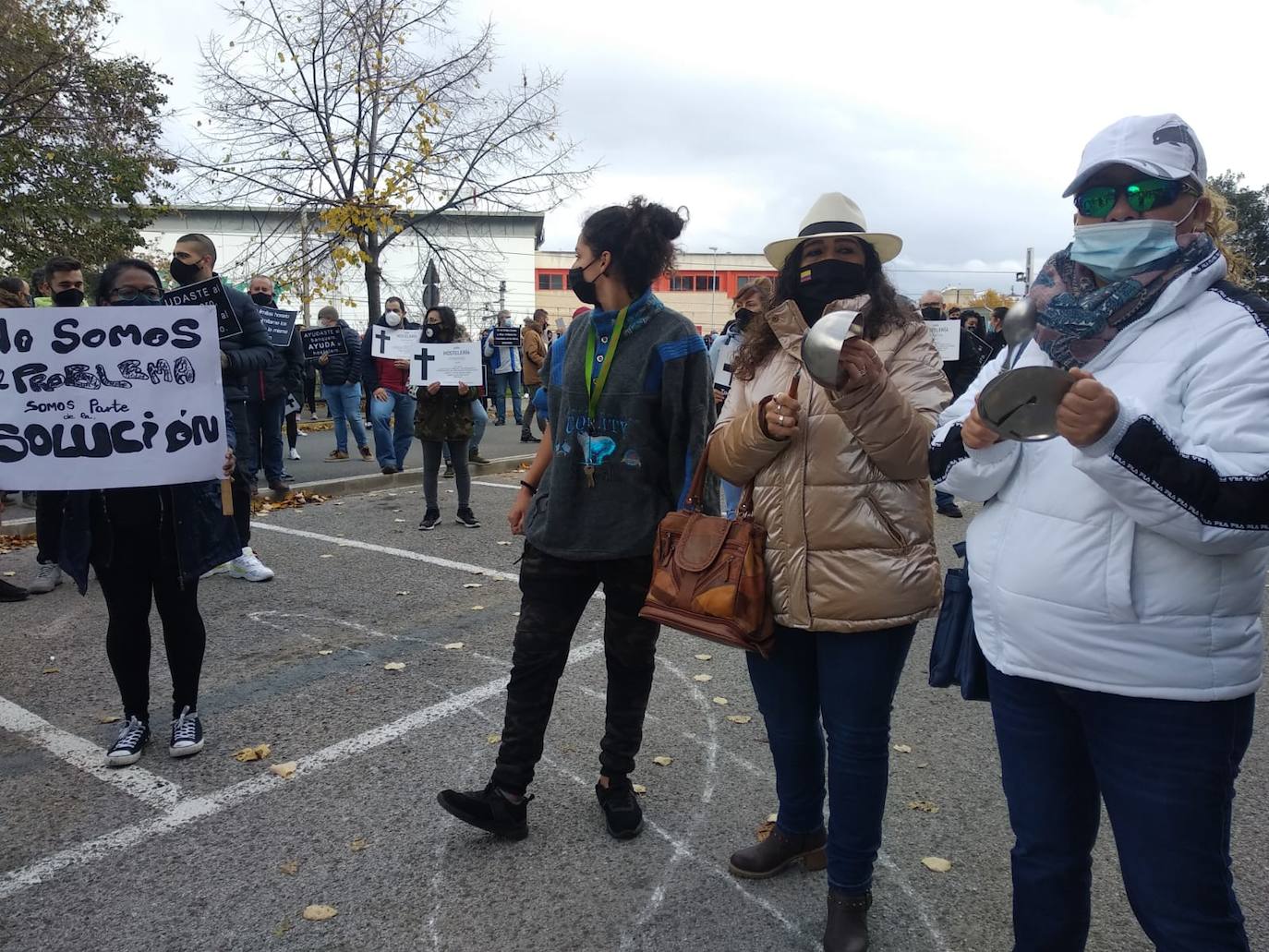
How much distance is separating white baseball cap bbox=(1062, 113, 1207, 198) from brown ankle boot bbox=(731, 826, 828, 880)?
2.05m

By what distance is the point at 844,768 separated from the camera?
2.46 metres

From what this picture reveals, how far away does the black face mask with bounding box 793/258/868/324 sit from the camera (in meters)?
2.52

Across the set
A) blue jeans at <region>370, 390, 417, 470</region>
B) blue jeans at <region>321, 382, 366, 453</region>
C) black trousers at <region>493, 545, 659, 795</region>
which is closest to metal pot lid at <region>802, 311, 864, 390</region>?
black trousers at <region>493, 545, 659, 795</region>

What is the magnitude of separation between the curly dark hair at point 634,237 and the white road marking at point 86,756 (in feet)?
8.07

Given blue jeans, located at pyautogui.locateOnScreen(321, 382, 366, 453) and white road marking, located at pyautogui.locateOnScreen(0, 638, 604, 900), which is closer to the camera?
white road marking, located at pyautogui.locateOnScreen(0, 638, 604, 900)

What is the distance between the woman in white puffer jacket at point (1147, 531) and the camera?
1587 millimetres

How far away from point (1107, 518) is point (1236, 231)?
26.8 inches

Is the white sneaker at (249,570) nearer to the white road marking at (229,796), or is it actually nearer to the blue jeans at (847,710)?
the white road marking at (229,796)

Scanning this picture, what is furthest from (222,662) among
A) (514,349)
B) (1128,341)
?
(514,349)

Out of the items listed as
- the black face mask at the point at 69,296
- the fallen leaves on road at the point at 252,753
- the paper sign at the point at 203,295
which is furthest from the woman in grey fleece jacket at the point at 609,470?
the black face mask at the point at 69,296

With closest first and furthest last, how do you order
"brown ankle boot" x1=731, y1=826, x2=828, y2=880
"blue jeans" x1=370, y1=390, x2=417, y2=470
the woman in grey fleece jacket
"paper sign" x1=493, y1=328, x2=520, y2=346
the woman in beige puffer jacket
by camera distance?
1. the woman in beige puffer jacket
2. "brown ankle boot" x1=731, y1=826, x2=828, y2=880
3. the woman in grey fleece jacket
4. "blue jeans" x1=370, y1=390, x2=417, y2=470
5. "paper sign" x1=493, y1=328, x2=520, y2=346

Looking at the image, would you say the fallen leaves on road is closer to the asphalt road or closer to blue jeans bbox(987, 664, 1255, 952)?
the asphalt road

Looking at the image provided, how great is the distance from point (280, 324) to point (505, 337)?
631 cm

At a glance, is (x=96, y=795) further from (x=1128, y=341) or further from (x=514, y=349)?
(x=514, y=349)
